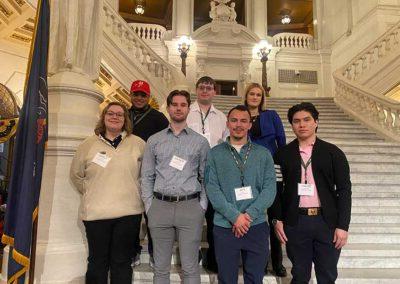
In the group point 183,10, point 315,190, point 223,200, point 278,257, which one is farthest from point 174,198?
point 183,10

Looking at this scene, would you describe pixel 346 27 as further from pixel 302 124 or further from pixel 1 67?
pixel 302 124

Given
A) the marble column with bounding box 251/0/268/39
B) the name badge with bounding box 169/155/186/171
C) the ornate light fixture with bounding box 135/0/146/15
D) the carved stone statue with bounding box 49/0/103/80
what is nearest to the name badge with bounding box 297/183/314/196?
the name badge with bounding box 169/155/186/171

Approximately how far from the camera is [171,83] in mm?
8508

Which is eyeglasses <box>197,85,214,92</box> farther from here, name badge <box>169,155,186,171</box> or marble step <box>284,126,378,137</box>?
marble step <box>284,126,378,137</box>

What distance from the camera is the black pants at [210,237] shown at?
304 cm

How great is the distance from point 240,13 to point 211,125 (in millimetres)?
14451

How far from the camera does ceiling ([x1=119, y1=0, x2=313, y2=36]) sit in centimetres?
1614

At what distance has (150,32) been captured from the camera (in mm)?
13789

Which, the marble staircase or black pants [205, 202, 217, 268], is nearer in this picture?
black pants [205, 202, 217, 268]

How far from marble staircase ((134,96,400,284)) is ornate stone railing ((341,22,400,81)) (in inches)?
105

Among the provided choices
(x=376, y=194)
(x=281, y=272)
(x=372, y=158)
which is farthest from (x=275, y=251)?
(x=372, y=158)

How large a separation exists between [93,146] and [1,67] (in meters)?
7.12

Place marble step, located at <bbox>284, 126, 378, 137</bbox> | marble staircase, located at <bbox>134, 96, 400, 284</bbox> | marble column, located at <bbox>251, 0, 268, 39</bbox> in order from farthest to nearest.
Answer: marble column, located at <bbox>251, 0, 268, 39</bbox>, marble step, located at <bbox>284, 126, 378, 137</bbox>, marble staircase, located at <bbox>134, 96, 400, 284</bbox>

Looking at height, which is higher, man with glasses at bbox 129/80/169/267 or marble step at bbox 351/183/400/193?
man with glasses at bbox 129/80/169/267
